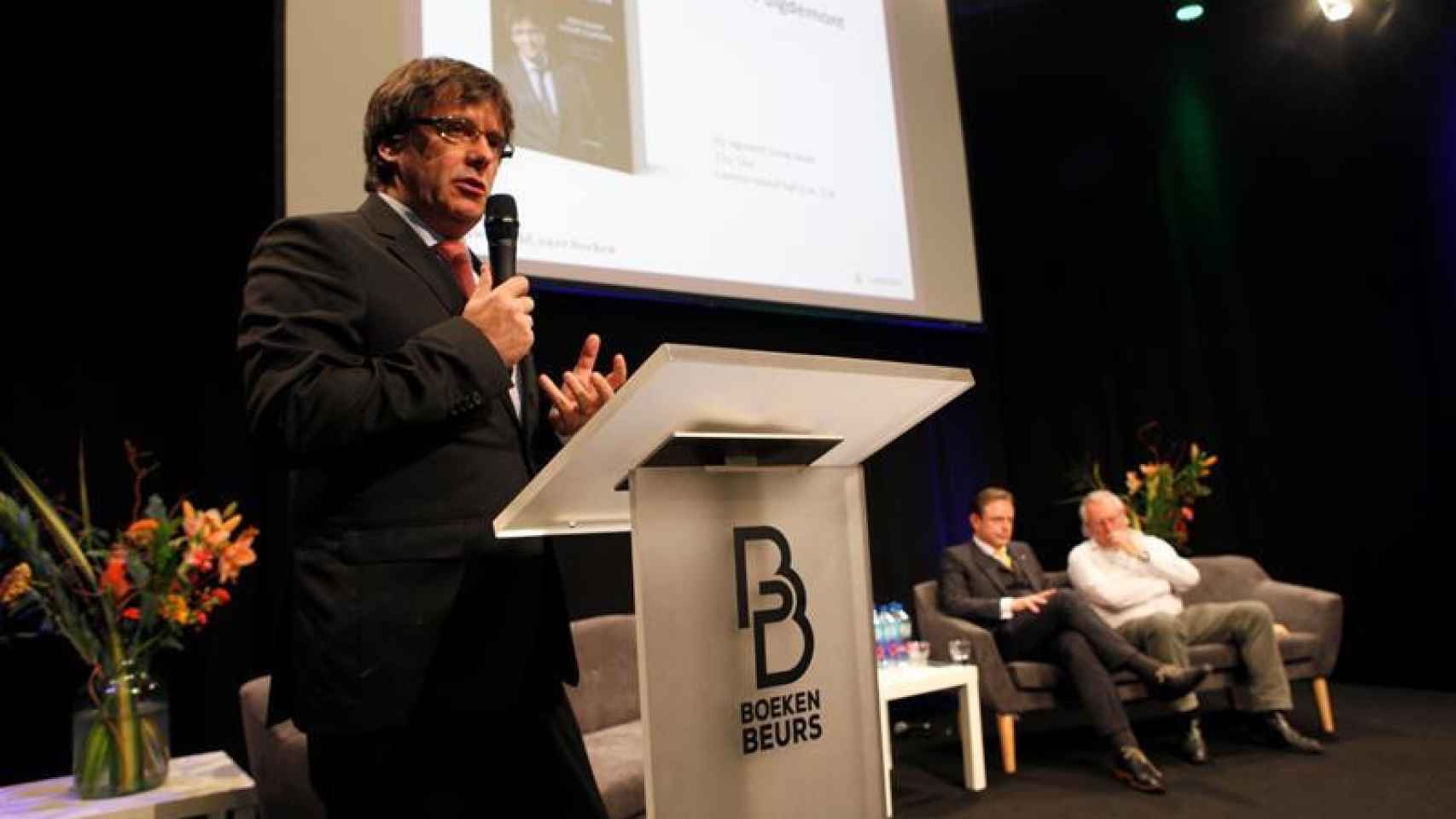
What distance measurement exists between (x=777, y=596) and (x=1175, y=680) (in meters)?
3.07

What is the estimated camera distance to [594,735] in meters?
2.82

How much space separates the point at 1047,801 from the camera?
326 cm

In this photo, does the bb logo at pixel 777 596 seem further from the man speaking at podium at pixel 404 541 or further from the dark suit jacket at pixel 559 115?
the dark suit jacket at pixel 559 115

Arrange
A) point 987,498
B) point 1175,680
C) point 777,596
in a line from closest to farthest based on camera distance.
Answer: point 777,596 < point 1175,680 < point 987,498

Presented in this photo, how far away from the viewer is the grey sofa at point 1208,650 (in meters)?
3.70

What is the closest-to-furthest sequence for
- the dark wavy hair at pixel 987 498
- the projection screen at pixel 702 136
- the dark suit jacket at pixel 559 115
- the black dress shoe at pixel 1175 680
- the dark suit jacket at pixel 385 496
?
the dark suit jacket at pixel 385 496 < the projection screen at pixel 702 136 < the dark suit jacket at pixel 559 115 < the black dress shoe at pixel 1175 680 < the dark wavy hair at pixel 987 498

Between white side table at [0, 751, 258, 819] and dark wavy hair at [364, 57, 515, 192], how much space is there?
50.3 inches

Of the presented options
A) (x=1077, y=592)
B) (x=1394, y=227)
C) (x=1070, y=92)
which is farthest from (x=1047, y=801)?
(x=1070, y=92)

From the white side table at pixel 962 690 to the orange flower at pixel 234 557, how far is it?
80.9 inches

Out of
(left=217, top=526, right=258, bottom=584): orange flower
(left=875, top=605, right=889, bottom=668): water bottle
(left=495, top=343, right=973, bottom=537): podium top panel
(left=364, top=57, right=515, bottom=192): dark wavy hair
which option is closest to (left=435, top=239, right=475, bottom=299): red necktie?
(left=364, top=57, right=515, bottom=192): dark wavy hair

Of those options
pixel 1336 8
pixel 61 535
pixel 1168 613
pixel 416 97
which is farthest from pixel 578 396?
pixel 1336 8

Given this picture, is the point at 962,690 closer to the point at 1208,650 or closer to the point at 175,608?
the point at 1208,650

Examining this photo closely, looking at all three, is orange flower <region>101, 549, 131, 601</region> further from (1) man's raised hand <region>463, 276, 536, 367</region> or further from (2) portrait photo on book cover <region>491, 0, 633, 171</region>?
(2) portrait photo on book cover <region>491, 0, 633, 171</region>

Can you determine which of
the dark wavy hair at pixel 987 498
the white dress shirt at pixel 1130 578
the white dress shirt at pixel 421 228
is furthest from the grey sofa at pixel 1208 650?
the white dress shirt at pixel 421 228
